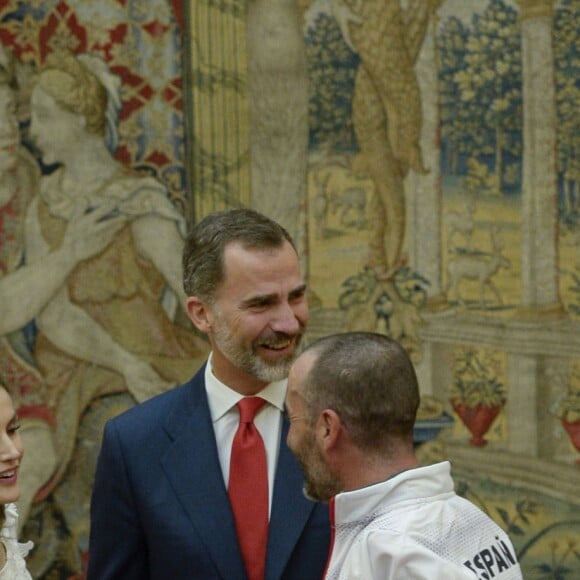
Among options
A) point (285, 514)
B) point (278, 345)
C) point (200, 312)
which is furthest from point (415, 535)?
point (200, 312)

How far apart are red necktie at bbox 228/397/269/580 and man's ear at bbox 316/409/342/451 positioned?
0.86 metres

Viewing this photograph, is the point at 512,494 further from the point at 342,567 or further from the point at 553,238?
the point at 342,567

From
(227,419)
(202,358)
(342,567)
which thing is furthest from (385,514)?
(202,358)

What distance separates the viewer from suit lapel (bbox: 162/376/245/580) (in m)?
3.71

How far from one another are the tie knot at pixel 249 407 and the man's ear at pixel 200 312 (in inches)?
10.1

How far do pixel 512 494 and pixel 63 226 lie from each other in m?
2.68

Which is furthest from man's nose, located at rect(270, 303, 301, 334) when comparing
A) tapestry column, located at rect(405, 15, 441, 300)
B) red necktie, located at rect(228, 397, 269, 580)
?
tapestry column, located at rect(405, 15, 441, 300)

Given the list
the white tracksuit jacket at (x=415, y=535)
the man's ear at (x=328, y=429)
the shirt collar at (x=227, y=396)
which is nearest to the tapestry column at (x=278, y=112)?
the shirt collar at (x=227, y=396)

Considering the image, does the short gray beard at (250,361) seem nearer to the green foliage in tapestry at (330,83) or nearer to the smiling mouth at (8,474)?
the smiling mouth at (8,474)

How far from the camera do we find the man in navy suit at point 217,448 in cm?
373

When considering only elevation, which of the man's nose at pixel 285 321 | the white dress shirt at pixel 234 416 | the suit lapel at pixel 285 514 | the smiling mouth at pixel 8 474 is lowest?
the suit lapel at pixel 285 514

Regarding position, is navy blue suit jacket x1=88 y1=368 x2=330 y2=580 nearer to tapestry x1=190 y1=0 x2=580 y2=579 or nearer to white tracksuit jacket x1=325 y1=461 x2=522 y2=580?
white tracksuit jacket x1=325 y1=461 x2=522 y2=580


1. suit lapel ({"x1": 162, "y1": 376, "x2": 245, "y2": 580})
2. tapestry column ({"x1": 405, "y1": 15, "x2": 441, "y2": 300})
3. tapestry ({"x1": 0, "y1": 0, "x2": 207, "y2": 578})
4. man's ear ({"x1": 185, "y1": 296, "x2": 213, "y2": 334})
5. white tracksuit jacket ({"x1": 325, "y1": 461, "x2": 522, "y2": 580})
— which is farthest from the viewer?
tapestry column ({"x1": 405, "y1": 15, "x2": 441, "y2": 300})

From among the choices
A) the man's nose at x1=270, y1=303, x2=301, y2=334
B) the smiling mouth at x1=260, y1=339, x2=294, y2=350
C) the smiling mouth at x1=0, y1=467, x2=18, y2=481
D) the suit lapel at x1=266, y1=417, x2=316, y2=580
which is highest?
the man's nose at x1=270, y1=303, x2=301, y2=334
